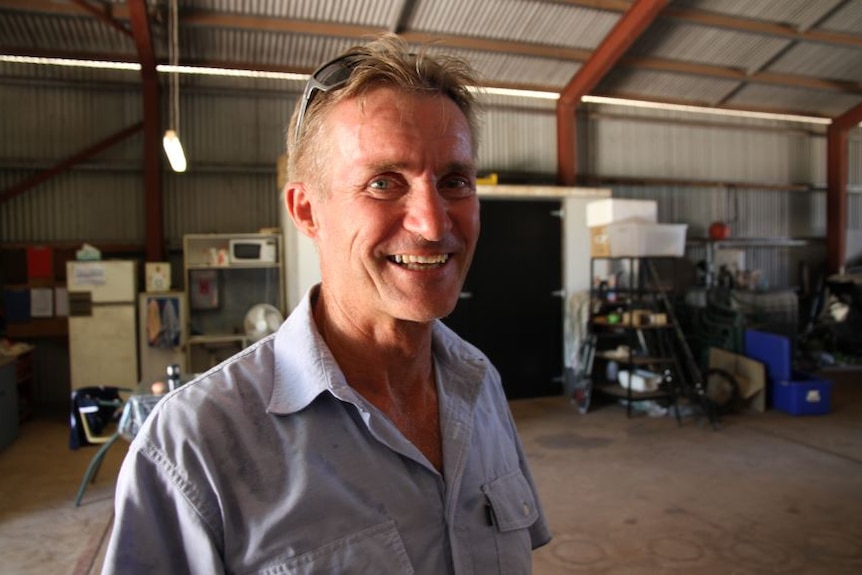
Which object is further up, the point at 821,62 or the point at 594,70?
the point at 821,62

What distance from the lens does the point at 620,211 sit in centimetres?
596

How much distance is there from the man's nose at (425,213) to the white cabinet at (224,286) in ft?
18.2

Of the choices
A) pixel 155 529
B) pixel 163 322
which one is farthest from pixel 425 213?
pixel 163 322

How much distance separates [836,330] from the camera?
8227 millimetres

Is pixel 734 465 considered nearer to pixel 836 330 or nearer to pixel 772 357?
pixel 772 357

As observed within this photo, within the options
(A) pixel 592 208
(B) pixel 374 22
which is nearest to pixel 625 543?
(A) pixel 592 208

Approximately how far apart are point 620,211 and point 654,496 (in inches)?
126

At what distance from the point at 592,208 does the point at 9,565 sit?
574 cm

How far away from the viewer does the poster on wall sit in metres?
5.79

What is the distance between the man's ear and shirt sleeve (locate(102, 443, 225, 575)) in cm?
46

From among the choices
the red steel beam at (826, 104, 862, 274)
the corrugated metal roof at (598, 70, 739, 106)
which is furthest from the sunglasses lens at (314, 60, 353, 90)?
the red steel beam at (826, 104, 862, 274)

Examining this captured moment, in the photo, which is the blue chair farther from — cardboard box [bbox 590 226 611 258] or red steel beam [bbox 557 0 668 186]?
red steel beam [bbox 557 0 668 186]

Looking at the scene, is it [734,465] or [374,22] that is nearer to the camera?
[734,465]

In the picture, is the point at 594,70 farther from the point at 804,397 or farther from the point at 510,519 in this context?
the point at 510,519
